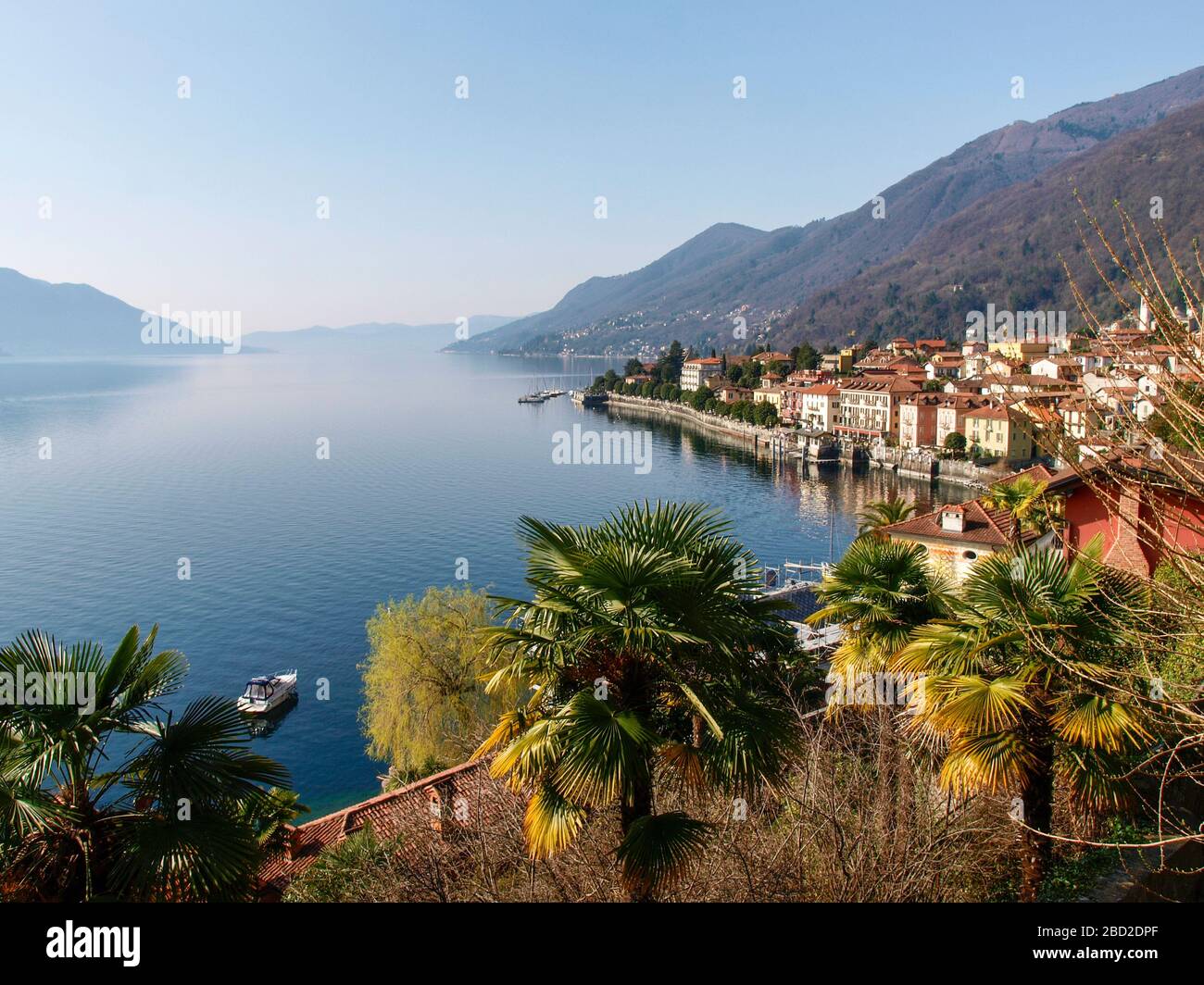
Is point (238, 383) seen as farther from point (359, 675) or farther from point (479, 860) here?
point (479, 860)

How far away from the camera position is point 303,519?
151 ft

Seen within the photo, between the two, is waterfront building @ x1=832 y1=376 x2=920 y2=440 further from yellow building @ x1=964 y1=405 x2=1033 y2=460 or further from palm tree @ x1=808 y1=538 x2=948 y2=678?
palm tree @ x1=808 y1=538 x2=948 y2=678

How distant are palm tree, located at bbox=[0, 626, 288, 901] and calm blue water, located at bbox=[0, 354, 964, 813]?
15324 millimetres

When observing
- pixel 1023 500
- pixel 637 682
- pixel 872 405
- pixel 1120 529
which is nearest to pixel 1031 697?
pixel 637 682

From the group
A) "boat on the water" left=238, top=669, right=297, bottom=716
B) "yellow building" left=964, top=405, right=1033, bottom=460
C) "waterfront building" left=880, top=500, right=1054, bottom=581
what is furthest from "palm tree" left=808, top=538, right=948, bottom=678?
"yellow building" left=964, top=405, right=1033, bottom=460

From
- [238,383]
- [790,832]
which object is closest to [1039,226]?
[238,383]

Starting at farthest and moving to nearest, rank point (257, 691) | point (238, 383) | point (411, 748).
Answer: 1. point (238, 383)
2. point (257, 691)
3. point (411, 748)

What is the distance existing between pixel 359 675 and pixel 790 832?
22.7 meters

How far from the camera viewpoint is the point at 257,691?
23.6 metres

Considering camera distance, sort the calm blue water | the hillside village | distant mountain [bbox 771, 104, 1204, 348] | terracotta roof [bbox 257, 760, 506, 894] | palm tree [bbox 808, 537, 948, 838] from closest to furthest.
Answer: the hillside village < terracotta roof [bbox 257, 760, 506, 894] < palm tree [bbox 808, 537, 948, 838] < the calm blue water < distant mountain [bbox 771, 104, 1204, 348]

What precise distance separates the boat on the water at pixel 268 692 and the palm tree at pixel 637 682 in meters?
19.9

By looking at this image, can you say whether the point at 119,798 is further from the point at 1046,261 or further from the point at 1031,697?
the point at 1046,261

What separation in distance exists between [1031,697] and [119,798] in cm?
618

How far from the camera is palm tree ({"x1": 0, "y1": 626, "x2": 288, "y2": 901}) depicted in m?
4.96
